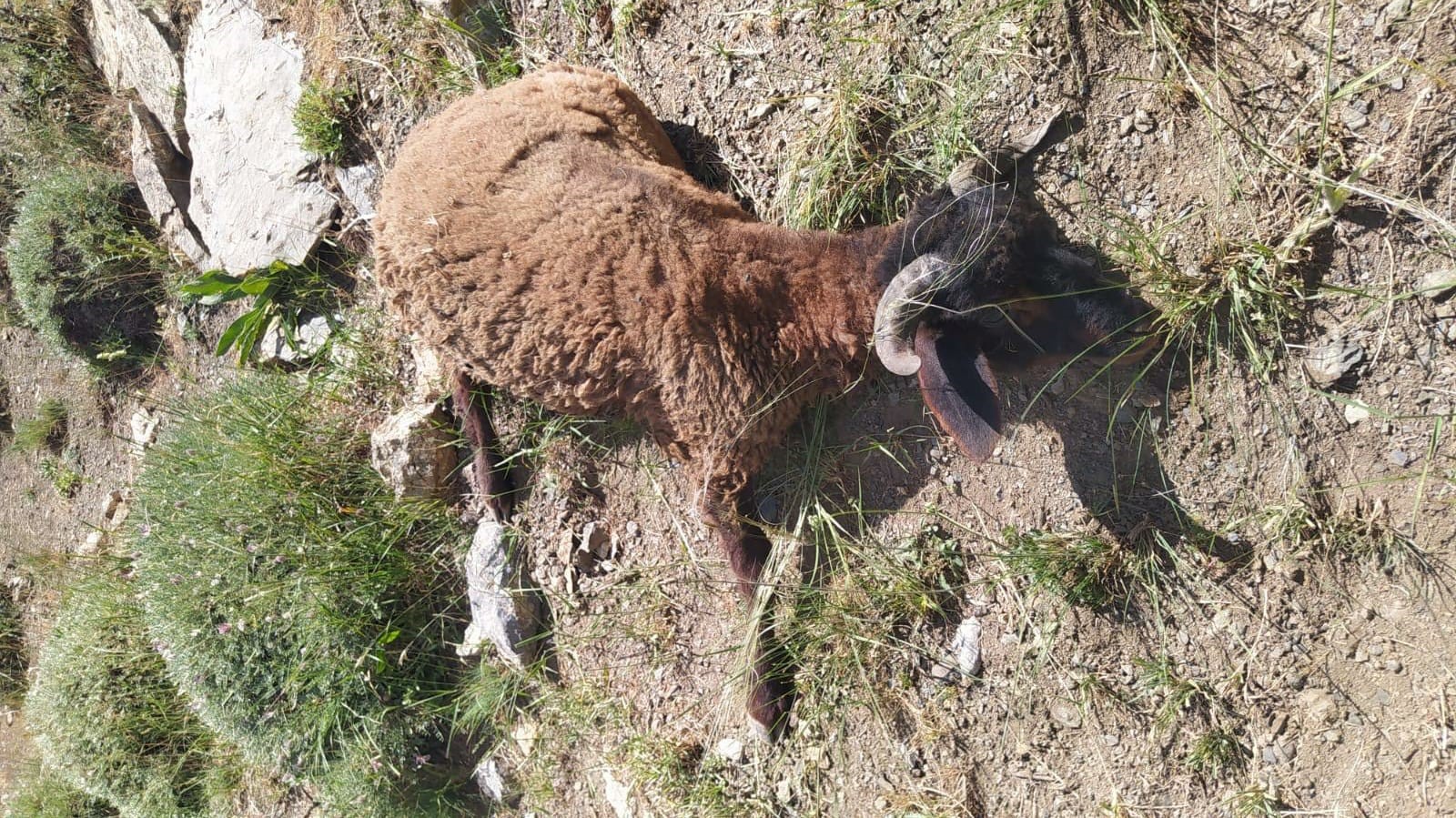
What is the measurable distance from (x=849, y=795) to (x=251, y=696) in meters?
4.52

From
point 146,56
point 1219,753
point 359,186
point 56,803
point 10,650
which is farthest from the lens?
point 10,650

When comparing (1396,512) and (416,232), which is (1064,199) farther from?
(416,232)

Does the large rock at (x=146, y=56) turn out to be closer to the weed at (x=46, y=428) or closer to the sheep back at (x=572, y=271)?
the weed at (x=46, y=428)

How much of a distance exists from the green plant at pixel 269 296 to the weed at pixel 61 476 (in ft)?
13.5

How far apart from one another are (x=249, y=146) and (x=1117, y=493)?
6.84m

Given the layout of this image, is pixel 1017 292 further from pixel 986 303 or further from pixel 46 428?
pixel 46 428

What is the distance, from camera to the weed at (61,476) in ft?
28.8

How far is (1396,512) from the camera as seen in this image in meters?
3.67

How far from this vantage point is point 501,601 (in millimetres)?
5633

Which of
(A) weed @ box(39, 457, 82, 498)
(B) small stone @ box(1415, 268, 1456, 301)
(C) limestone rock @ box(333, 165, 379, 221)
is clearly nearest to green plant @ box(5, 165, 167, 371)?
(A) weed @ box(39, 457, 82, 498)

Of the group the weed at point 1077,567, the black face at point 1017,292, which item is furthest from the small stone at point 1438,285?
the weed at point 1077,567

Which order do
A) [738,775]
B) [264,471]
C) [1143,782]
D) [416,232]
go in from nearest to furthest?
[1143,782] < [416,232] < [738,775] < [264,471]

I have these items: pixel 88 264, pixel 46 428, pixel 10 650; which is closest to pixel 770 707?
pixel 88 264

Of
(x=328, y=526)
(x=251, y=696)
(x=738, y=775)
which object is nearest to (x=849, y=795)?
(x=738, y=775)
